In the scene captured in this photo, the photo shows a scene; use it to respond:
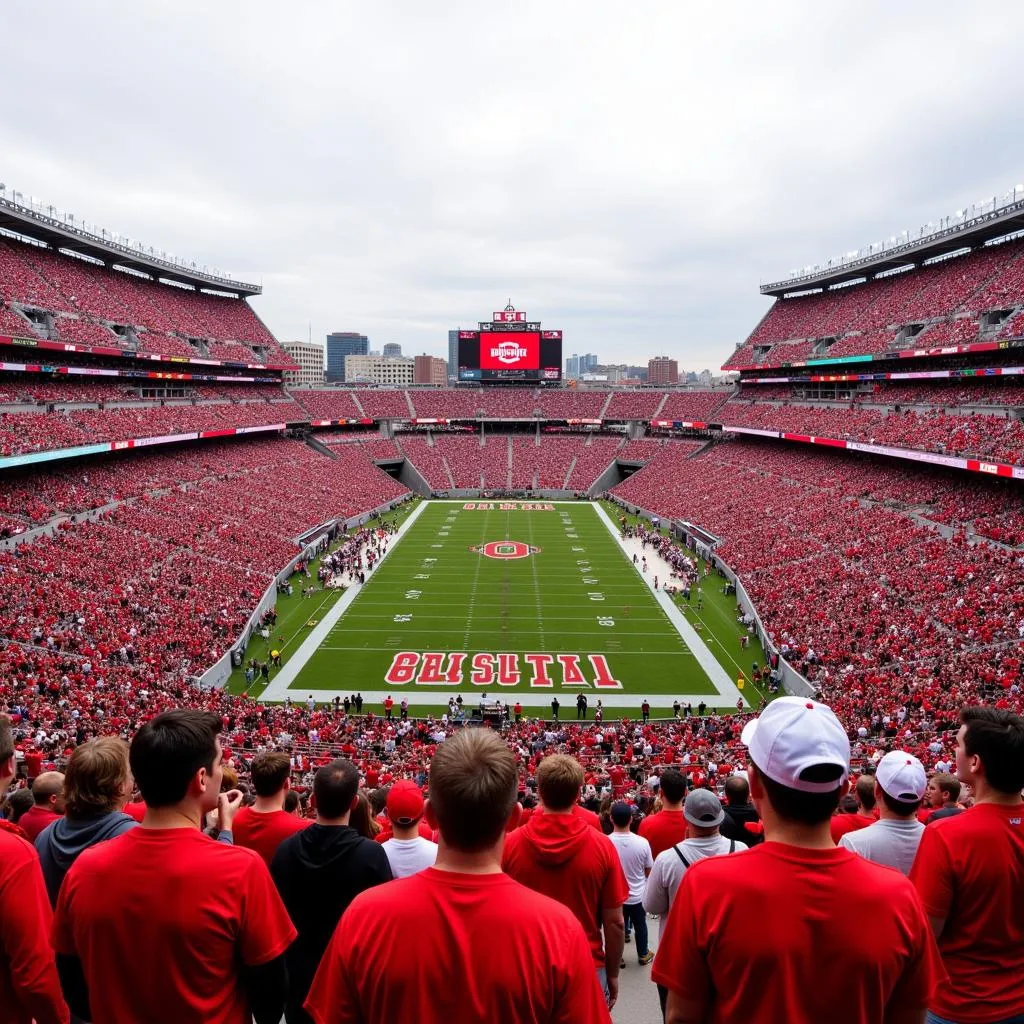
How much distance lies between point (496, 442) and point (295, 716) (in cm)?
5517

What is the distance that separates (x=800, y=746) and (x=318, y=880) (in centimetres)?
231

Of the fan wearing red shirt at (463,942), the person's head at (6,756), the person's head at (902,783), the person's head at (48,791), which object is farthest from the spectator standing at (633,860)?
the person's head at (48,791)

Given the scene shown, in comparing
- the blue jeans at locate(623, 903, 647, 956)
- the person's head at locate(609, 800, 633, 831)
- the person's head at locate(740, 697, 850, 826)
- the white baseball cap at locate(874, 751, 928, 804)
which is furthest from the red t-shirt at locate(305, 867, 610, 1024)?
the blue jeans at locate(623, 903, 647, 956)

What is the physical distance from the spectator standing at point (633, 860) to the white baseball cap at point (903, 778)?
6.26 feet

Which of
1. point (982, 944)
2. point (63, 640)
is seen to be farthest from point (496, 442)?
point (982, 944)

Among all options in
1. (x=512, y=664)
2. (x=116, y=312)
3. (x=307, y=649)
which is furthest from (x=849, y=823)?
(x=116, y=312)

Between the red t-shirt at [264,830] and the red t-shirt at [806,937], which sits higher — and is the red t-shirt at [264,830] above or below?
below

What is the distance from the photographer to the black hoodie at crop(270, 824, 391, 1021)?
11.0ft

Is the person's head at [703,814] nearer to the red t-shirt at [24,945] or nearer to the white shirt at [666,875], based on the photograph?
the white shirt at [666,875]

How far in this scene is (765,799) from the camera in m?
2.30

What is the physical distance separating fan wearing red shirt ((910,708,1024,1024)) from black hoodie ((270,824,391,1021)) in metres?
2.47

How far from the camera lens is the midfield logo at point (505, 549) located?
40.7 m

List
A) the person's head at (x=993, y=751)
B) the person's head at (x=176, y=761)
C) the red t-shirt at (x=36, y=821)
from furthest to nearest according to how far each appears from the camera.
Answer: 1. the red t-shirt at (x=36, y=821)
2. the person's head at (x=993, y=751)
3. the person's head at (x=176, y=761)

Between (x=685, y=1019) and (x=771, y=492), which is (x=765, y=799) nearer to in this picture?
(x=685, y=1019)
